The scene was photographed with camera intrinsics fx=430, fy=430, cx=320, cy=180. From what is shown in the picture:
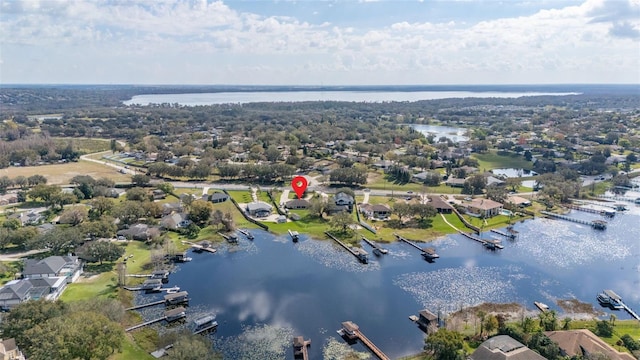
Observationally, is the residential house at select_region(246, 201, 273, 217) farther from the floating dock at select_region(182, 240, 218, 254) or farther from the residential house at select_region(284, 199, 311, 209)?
the floating dock at select_region(182, 240, 218, 254)

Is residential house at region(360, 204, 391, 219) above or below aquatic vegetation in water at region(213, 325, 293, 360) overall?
above

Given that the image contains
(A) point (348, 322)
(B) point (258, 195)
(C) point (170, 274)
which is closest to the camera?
(A) point (348, 322)

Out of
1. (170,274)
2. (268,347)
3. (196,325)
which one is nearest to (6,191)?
(170,274)

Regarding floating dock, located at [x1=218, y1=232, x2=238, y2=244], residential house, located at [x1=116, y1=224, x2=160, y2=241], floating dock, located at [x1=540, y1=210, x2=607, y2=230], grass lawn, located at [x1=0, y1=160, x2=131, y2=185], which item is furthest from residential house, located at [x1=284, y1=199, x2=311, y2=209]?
grass lawn, located at [x1=0, y1=160, x2=131, y2=185]

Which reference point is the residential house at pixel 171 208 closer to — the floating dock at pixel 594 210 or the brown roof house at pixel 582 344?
the brown roof house at pixel 582 344

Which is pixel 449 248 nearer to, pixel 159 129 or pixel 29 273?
pixel 29 273
